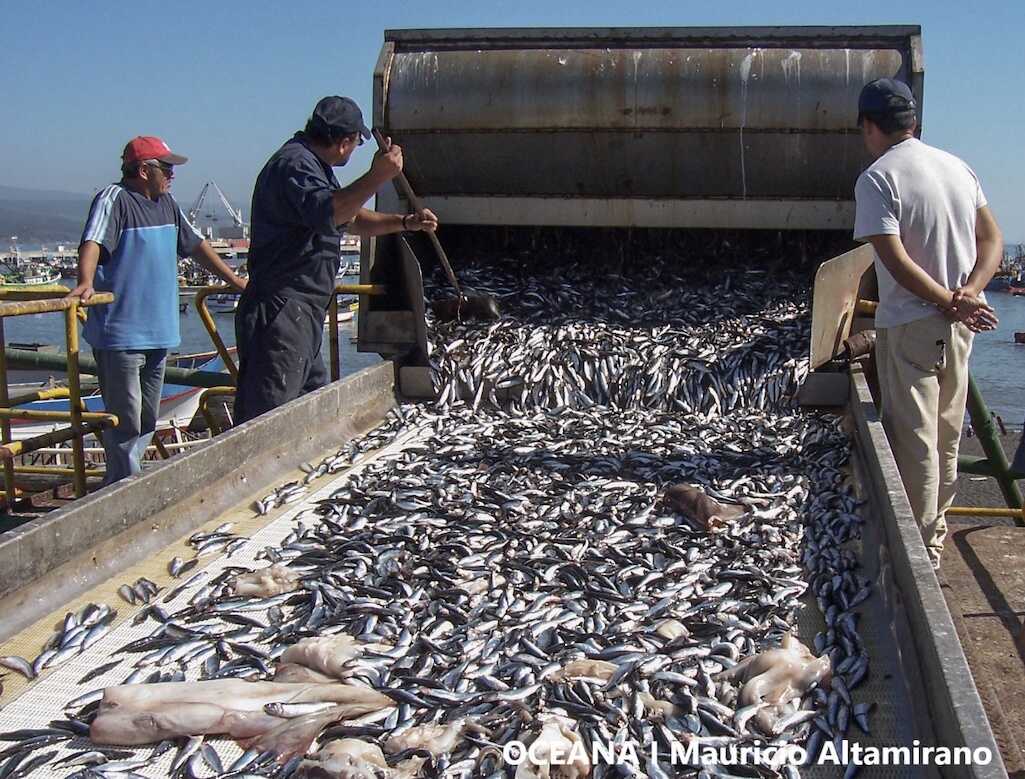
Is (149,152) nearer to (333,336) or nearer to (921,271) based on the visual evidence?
(333,336)

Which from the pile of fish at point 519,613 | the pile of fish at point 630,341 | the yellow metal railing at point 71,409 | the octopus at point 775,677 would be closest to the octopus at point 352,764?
the pile of fish at point 519,613

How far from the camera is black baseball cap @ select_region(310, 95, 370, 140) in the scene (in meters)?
6.21

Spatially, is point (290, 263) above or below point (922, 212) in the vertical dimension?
below

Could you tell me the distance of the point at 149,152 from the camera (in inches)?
252

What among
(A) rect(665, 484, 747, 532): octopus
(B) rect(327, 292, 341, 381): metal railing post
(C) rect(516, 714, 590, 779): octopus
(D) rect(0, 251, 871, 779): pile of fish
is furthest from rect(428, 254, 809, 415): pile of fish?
(C) rect(516, 714, 590, 779): octopus

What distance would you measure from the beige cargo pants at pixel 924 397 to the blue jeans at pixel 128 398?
15.9 feet

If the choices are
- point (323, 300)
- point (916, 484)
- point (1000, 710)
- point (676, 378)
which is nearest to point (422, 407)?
point (323, 300)

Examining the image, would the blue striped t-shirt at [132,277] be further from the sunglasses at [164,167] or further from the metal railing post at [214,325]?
the metal railing post at [214,325]

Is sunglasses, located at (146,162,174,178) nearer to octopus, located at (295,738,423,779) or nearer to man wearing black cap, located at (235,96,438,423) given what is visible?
man wearing black cap, located at (235,96,438,423)

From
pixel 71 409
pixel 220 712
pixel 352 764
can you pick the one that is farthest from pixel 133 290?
pixel 352 764

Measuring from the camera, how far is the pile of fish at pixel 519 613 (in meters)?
3.00

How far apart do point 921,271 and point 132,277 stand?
16.4 ft

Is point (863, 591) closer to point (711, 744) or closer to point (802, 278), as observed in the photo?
point (711, 744)

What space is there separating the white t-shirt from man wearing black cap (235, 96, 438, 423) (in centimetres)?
297
